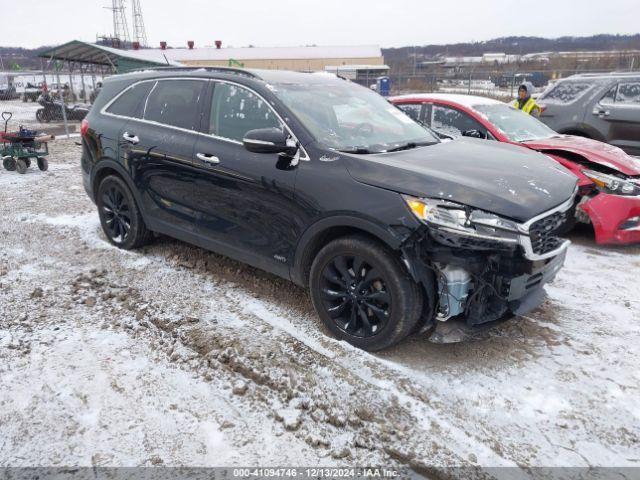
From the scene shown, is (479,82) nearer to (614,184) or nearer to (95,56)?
(95,56)

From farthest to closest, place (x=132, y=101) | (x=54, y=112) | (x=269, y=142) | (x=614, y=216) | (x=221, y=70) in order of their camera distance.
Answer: (x=54, y=112) → (x=614, y=216) → (x=132, y=101) → (x=221, y=70) → (x=269, y=142)

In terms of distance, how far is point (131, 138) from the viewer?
181 inches

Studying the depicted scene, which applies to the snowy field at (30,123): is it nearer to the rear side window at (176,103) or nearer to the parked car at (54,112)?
the parked car at (54,112)

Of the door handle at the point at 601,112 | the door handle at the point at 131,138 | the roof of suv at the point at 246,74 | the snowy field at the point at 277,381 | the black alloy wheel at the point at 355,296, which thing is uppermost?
the roof of suv at the point at 246,74

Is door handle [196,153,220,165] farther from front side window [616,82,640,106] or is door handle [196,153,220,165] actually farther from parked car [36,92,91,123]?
parked car [36,92,91,123]

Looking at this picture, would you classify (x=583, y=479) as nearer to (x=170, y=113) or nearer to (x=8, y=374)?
(x=8, y=374)

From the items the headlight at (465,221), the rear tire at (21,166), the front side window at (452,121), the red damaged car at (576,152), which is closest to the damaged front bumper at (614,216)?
the red damaged car at (576,152)

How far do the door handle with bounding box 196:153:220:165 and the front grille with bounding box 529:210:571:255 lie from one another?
7.78 feet

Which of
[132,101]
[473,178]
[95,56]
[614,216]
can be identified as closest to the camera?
[473,178]

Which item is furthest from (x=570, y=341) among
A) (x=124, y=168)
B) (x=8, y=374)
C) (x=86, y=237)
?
(x=86, y=237)

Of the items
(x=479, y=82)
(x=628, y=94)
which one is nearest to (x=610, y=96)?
(x=628, y=94)

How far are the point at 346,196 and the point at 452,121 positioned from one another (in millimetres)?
3484

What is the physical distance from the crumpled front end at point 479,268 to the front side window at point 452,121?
302 cm

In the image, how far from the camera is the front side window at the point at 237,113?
12.0 ft
